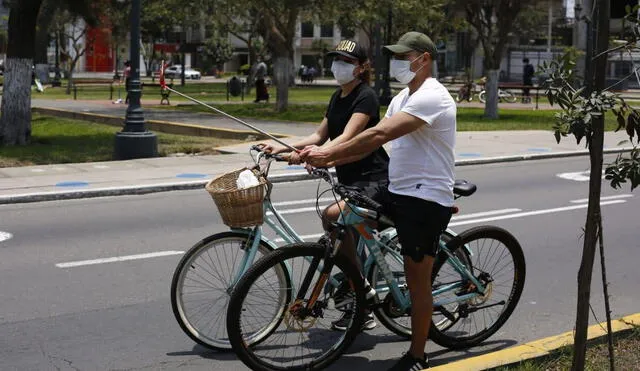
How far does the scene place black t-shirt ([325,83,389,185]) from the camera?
5.45m

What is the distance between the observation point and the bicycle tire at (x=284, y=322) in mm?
4707

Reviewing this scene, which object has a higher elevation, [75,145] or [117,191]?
[75,145]

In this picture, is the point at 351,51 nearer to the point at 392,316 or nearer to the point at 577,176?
the point at 392,316

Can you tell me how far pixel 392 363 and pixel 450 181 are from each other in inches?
48.1

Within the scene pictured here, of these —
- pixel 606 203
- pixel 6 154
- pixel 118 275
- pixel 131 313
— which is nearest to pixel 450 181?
pixel 131 313

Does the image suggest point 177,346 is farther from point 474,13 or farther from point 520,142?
point 474,13

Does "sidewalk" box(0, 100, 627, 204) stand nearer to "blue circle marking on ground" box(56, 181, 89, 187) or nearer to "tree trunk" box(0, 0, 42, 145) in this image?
"blue circle marking on ground" box(56, 181, 89, 187)

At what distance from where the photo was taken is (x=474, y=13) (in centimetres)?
2736

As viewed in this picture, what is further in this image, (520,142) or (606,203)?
(520,142)

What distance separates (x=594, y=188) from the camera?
161 inches

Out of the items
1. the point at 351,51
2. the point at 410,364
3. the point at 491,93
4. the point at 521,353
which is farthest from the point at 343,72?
the point at 491,93

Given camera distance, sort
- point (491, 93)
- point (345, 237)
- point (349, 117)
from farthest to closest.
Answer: point (491, 93)
point (349, 117)
point (345, 237)

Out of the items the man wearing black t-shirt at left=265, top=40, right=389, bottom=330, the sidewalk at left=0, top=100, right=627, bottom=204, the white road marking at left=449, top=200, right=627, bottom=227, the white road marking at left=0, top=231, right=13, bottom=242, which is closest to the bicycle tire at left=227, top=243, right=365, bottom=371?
the man wearing black t-shirt at left=265, top=40, right=389, bottom=330

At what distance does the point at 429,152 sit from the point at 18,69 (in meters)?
14.2
